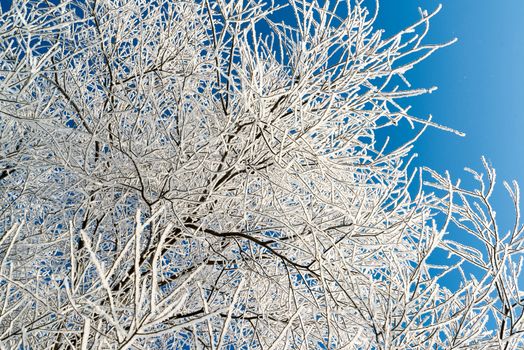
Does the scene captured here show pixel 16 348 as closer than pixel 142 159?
Yes

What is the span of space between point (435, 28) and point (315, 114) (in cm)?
1285

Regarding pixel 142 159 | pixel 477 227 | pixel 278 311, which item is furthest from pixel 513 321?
pixel 142 159

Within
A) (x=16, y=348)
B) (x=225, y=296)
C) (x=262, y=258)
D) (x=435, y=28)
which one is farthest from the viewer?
(x=435, y=28)

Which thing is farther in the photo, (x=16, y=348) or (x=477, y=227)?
(x=477, y=227)

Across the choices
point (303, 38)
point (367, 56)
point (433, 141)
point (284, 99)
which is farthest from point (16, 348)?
point (433, 141)

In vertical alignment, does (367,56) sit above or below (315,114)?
above

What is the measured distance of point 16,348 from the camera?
6.63 ft

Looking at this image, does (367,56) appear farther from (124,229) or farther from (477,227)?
(124,229)

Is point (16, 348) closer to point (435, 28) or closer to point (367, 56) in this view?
point (367, 56)

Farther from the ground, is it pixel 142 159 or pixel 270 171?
pixel 270 171

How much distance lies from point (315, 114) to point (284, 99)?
275mm

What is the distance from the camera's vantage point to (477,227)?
8.39 feet

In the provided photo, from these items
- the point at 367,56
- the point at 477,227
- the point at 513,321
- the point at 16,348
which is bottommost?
the point at 16,348

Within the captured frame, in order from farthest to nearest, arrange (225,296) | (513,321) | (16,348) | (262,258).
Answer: (225,296) < (262,258) < (513,321) < (16,348)
